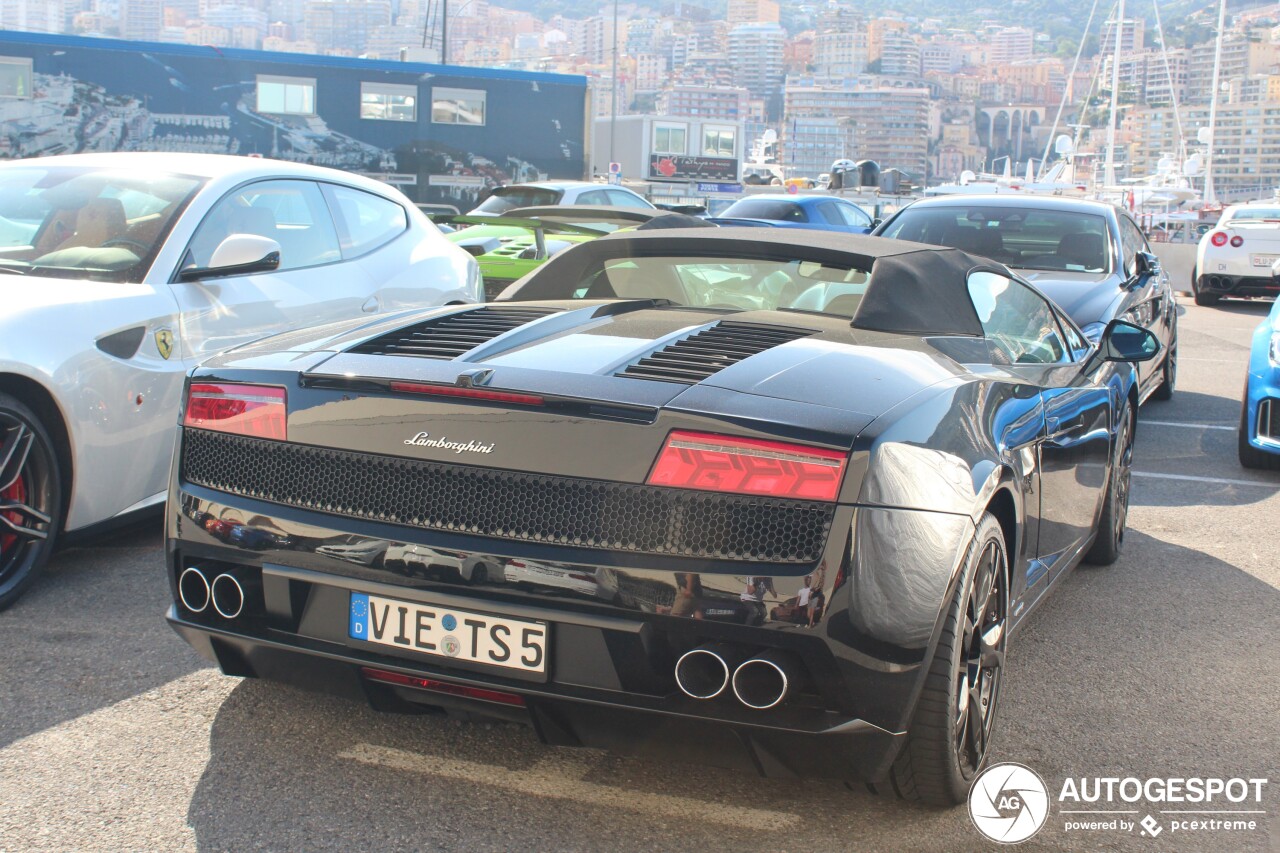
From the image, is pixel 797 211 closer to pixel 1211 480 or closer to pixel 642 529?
pixel 1211 480

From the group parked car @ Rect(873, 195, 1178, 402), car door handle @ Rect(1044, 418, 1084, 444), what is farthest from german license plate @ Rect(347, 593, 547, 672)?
parked car @ Rect(873, 195, 1178, 402)

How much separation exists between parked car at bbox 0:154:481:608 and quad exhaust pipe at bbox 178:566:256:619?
957 millimetres

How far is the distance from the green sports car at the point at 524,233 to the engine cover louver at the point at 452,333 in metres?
2.83

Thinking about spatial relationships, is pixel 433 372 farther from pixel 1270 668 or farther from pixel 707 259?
pixel 1270 668

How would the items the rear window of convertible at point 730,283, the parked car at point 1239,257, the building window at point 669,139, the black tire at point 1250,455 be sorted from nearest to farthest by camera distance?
the rear window of convertible at point 730,283 → the black tire at point 1250,455 → the parked car at point 1239,257 → the building window at point 669,139

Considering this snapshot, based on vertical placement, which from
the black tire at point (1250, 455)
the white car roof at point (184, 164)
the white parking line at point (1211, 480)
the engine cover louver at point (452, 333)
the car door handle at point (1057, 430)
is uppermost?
the white car roof at point (184, 164)

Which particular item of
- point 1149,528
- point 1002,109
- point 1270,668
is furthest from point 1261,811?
point 1002,109

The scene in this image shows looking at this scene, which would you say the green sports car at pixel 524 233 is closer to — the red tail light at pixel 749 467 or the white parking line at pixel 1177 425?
the white parking line at pixel 1177 425

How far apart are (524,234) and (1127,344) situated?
7178mm

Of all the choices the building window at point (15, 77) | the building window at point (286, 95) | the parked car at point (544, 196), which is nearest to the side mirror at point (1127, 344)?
the parked car at point (544, 196)

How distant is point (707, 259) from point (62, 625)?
223 cm

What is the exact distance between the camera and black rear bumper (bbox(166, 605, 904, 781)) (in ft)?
8.14

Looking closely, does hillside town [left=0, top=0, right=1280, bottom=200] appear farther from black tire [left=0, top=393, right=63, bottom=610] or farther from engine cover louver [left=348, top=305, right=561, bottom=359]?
engine cover louver [left=348, top=305, right=561, bottom=359]

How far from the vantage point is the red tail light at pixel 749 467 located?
2.46 m
